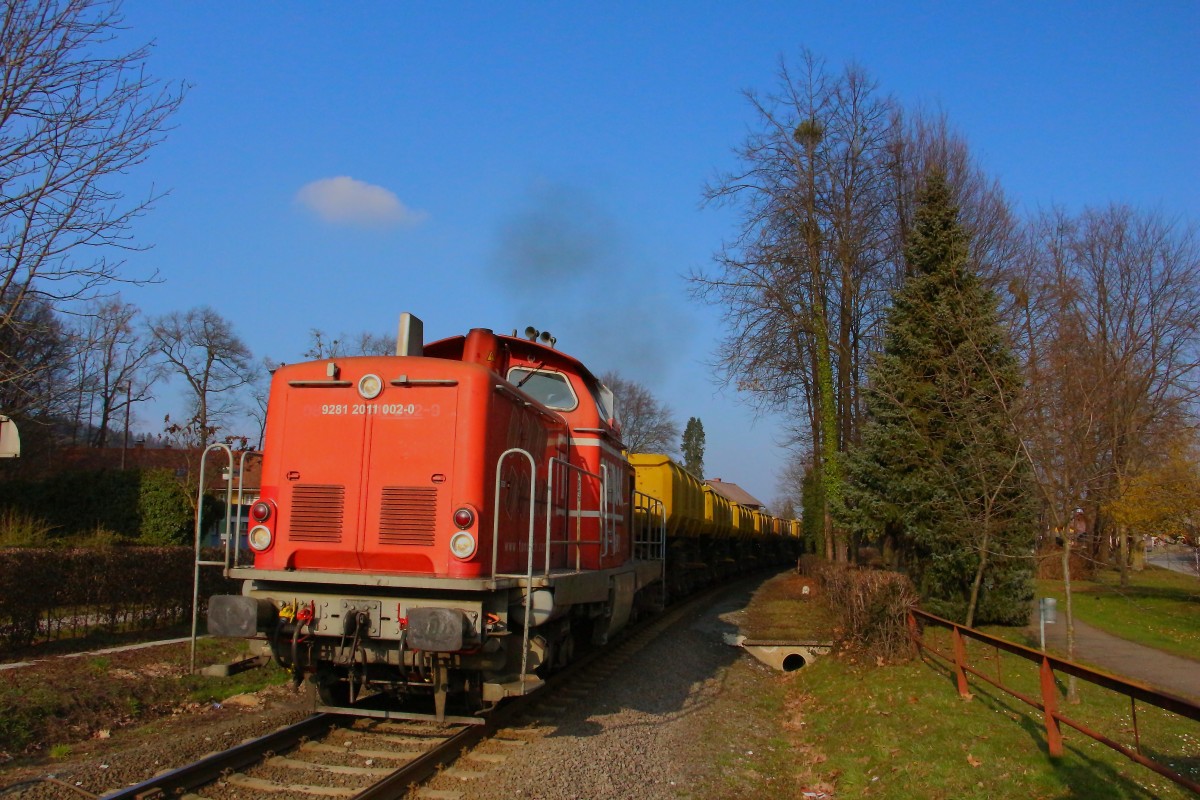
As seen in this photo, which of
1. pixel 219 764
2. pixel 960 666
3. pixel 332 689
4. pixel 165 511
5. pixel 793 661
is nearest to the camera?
pixel 219 764

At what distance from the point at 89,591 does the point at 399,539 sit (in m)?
7.39

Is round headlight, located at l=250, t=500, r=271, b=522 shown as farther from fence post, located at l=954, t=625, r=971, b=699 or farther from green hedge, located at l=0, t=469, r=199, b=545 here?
green hedge, located at l=0, t=469, r=199, b=545

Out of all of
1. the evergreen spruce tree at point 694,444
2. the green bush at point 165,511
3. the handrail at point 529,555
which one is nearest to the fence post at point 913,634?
the handrail at point 529,555

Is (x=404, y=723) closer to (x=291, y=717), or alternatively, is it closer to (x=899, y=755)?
(x=291, y=717)

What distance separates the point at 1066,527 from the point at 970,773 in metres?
4.05

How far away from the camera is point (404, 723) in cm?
734

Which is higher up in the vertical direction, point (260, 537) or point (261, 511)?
point (261, 511)

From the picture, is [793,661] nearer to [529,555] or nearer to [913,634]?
[913,634]

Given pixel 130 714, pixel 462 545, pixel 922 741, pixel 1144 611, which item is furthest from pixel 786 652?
pixel 1144 611

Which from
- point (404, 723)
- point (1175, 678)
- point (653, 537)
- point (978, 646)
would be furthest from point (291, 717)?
point (1175, 678)

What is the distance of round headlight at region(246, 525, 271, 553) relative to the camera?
6.62m

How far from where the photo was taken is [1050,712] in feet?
21.2

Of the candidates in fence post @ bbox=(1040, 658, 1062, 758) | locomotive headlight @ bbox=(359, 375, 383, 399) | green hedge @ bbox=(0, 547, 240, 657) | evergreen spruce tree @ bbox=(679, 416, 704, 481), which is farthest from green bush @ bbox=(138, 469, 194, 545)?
evergreen spruce tree @ bbox=(679, 416, 704, 481)

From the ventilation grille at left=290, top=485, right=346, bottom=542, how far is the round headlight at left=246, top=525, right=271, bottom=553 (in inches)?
7.9
